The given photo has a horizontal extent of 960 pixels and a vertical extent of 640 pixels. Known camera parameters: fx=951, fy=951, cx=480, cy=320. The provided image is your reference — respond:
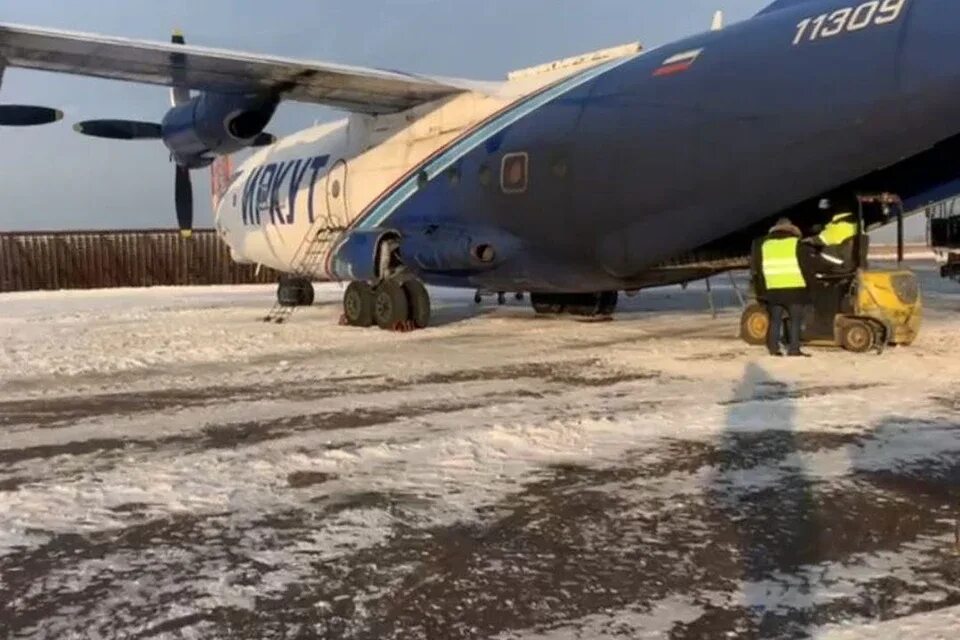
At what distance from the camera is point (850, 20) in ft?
29.5

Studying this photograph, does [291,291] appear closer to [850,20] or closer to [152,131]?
[152,131]

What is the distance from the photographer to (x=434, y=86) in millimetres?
13094

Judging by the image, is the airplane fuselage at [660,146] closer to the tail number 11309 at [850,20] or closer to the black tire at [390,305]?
the tail number 11309 at [850,20]

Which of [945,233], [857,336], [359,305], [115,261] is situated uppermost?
[115,261]

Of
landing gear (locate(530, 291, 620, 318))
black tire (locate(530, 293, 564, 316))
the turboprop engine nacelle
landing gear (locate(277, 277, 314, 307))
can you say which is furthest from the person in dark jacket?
landing gear (locate(277, 277, 314, 307))

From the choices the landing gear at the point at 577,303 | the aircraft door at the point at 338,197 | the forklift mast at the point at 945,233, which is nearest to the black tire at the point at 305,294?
the aircraft door at the point at 338,197

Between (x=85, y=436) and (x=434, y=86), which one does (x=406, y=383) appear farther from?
(x=434, y=86)

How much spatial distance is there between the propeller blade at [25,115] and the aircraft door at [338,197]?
4.03 m

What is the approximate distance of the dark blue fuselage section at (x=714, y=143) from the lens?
28.6ft

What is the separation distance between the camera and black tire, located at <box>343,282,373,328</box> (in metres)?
13.7

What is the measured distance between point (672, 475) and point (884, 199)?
6.83 meters

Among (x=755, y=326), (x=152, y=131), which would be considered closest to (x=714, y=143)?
(x=755, y=326)

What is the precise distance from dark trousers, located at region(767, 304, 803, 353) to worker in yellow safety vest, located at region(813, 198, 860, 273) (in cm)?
62

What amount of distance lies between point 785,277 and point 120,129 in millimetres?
11212
